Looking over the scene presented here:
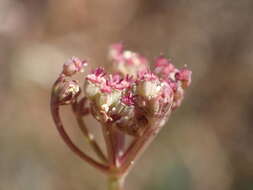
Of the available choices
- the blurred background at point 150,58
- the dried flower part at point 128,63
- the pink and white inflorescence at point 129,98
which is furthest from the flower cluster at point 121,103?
the blurred background at point 150,58

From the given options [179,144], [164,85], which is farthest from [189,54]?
[164,85]

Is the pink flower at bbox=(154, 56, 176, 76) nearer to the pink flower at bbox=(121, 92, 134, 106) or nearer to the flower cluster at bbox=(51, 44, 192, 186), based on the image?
the flower cluster at bbox=(51, 44, 192, 186)

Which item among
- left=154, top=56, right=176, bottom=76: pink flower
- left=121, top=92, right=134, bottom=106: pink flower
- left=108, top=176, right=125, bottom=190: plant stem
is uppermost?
left=154, top=56, right=176, bottom=76: pink flower

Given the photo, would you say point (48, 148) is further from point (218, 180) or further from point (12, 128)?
point (218, 180)

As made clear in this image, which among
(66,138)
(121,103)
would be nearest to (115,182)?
(66,138)

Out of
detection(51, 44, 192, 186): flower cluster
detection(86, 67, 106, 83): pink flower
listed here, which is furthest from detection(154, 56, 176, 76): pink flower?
detection(86, 67, 106, 83): pink flower

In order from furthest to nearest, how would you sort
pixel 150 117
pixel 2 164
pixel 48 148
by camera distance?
pixel 48 148 < pixel 2 164 < pixel 150 117
